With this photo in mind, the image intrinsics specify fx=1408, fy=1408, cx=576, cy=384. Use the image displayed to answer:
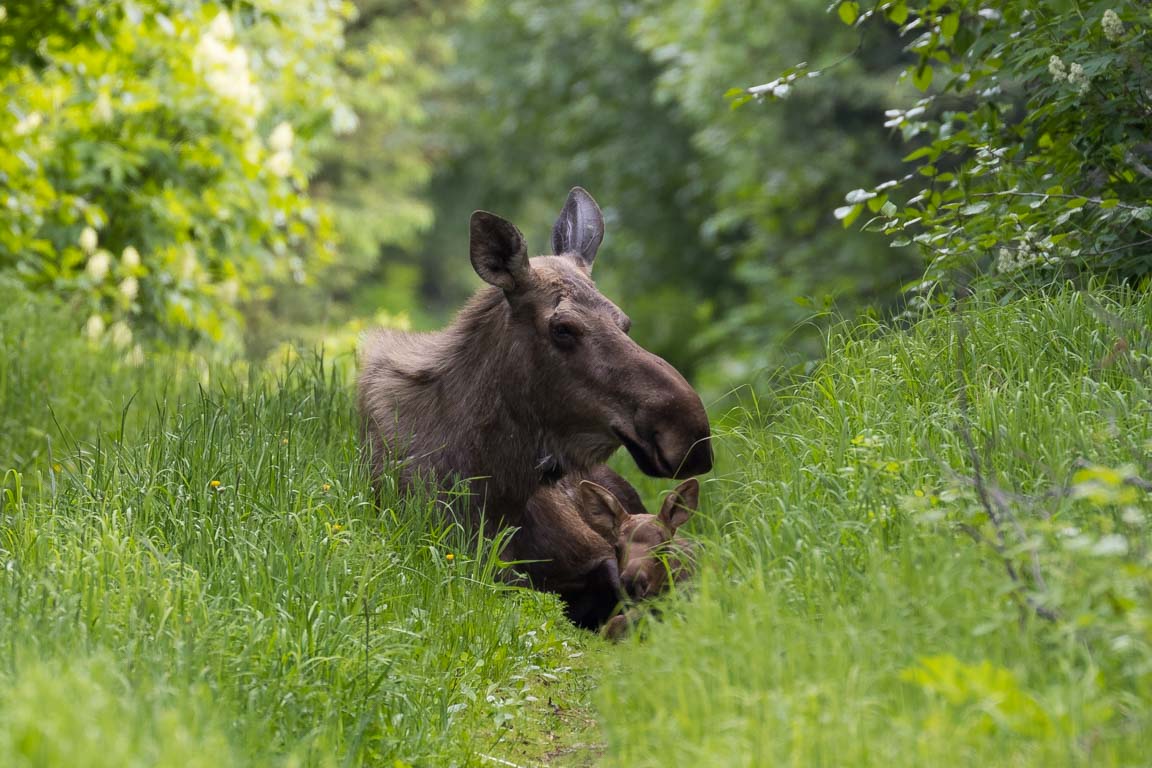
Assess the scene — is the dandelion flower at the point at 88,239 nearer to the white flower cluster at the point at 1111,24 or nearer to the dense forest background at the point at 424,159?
the dense forest background at the point at 424,159

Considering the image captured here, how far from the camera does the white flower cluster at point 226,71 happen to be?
12750mm

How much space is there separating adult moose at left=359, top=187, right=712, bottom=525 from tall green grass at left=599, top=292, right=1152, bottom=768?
2.03ft

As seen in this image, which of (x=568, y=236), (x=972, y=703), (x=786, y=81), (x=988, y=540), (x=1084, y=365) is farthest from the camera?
(x=568, y=236)

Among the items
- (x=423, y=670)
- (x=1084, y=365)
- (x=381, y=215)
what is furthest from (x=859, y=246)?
(x=423, y=670)

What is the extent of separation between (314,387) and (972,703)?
462 cm

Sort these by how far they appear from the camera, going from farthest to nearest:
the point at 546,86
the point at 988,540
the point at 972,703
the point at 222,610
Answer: the point at 546,86 < the point at 222,610 < the point at 988,540 < the point at 972,703

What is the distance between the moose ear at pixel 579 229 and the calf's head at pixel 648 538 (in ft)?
4.60

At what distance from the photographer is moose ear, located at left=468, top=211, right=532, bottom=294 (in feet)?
21.5

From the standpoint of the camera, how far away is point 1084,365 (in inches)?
221

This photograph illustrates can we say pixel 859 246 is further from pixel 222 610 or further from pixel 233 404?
pixel 222 610

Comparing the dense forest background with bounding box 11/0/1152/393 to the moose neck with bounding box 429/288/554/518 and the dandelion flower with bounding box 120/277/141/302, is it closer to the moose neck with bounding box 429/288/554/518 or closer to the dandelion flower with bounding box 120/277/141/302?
the dandelion flower with bounding box 120/277/141/302

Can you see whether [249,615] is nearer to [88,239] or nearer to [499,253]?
[499,253]

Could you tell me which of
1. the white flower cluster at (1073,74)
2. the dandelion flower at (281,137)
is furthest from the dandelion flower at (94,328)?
the white flower cluster at (1073,74)

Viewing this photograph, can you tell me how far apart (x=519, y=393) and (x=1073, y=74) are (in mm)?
2796
